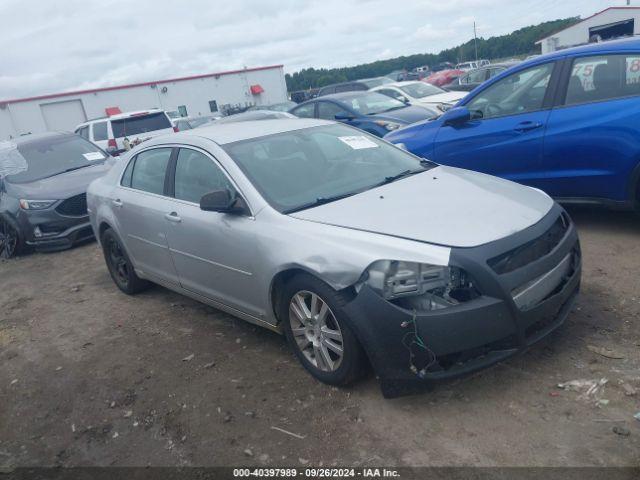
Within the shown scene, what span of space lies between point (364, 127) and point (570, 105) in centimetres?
549

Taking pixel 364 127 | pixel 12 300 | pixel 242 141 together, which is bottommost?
pixel 12 300

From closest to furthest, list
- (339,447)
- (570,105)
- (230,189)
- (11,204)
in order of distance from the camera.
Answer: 1. (339,447)
2. (230,189)
3. (570,105)
4. (11,204)

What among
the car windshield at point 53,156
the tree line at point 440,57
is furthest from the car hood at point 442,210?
the tree line at point 440,57

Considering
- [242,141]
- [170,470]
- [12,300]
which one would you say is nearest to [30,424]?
[170,470]

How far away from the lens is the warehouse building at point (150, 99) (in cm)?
3036

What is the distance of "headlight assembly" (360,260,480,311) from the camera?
2881 millimetres

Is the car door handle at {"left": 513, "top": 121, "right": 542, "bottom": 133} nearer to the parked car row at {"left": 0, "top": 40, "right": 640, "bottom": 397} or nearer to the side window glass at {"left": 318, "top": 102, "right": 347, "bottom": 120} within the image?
the parked car row at {"left": 0, "top": 40, "right": 640, "bottom": 397}

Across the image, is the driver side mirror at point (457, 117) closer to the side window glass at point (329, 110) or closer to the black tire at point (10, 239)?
the side window glass at point (329, 110)

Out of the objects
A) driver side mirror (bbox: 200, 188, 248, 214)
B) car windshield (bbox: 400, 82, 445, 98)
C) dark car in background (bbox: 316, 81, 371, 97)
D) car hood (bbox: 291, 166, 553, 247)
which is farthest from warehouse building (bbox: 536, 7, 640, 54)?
driver side mirror (bbox: 200, 188, 248, 214)

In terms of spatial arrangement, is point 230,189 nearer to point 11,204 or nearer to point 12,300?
point 12,300

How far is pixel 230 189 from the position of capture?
387 centimetres

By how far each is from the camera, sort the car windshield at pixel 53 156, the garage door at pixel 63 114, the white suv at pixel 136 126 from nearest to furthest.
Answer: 1. the car windshield at pixel 53 156
2. the white suv at pixel 136 126
3. the garage door at pixel 63 114

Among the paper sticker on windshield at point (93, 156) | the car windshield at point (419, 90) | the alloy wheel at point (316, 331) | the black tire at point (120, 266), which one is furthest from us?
the car windshield at point (419, 90)

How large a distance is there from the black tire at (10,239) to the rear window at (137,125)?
6.64m
